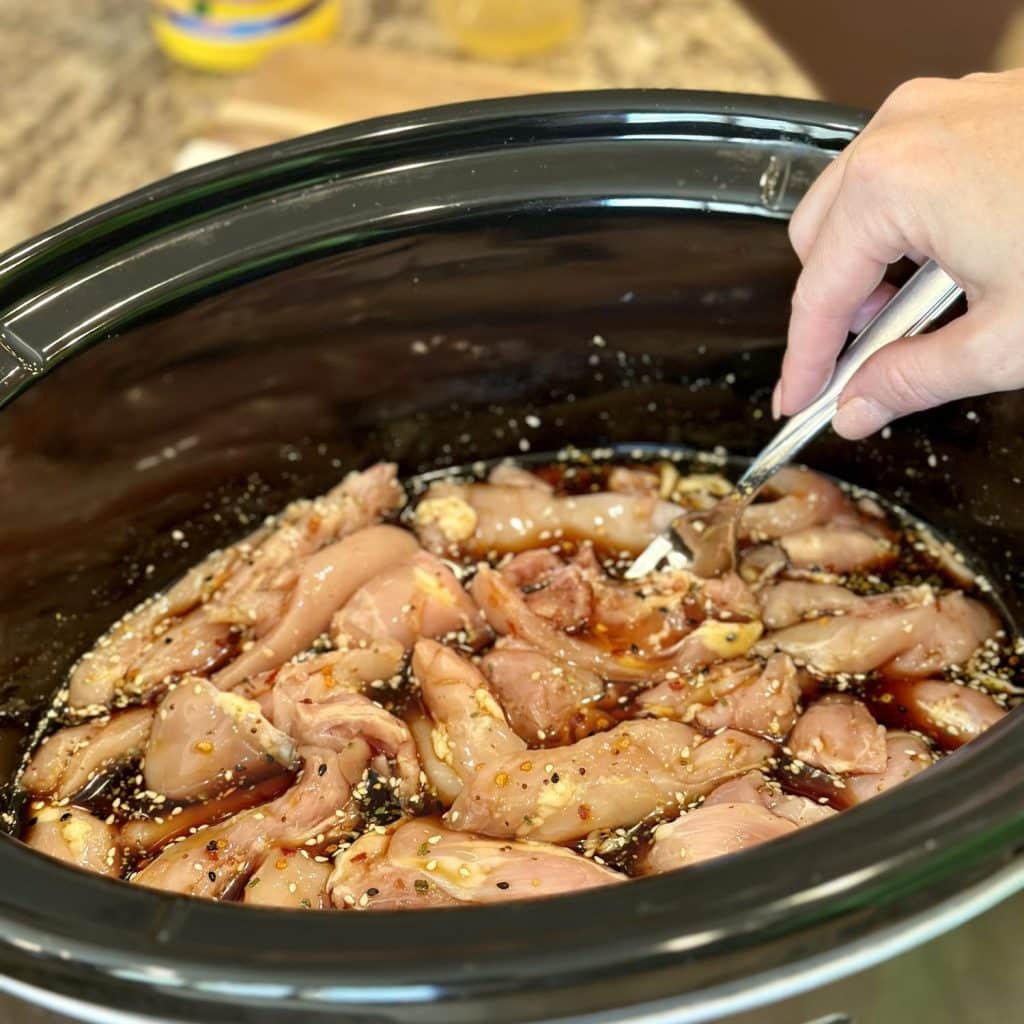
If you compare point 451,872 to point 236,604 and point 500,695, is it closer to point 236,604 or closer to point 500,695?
point 500,695

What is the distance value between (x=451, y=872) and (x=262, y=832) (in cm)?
23

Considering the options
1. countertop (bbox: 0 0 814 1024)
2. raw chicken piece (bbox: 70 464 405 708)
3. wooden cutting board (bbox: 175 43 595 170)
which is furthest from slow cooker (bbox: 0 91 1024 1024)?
countertop (bbox: 0 0 814 1024)

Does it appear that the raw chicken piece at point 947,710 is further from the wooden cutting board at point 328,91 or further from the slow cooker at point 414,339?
the wooden cutting board at point 328,91

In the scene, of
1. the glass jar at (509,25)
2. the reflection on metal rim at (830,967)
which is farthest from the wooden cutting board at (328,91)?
the reflection on metal rim at (830,967)

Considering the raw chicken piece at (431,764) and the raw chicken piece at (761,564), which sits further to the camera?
the raw chicken piece at (761,564)

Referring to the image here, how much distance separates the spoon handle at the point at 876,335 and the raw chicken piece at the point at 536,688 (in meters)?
0.35

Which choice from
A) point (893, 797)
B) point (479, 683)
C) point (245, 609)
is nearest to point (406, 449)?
point (245, 609)

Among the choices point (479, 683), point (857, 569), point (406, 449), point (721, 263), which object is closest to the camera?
point (479, 683)

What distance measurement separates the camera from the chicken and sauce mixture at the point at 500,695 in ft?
4.04

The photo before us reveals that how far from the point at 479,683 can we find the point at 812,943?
2.16 feet

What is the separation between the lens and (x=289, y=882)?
119cm

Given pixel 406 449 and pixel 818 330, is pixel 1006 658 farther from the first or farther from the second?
pixel 406 449

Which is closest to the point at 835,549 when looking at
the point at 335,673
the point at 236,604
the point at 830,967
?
the point at 335,673

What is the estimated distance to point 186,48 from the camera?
9.07ft
